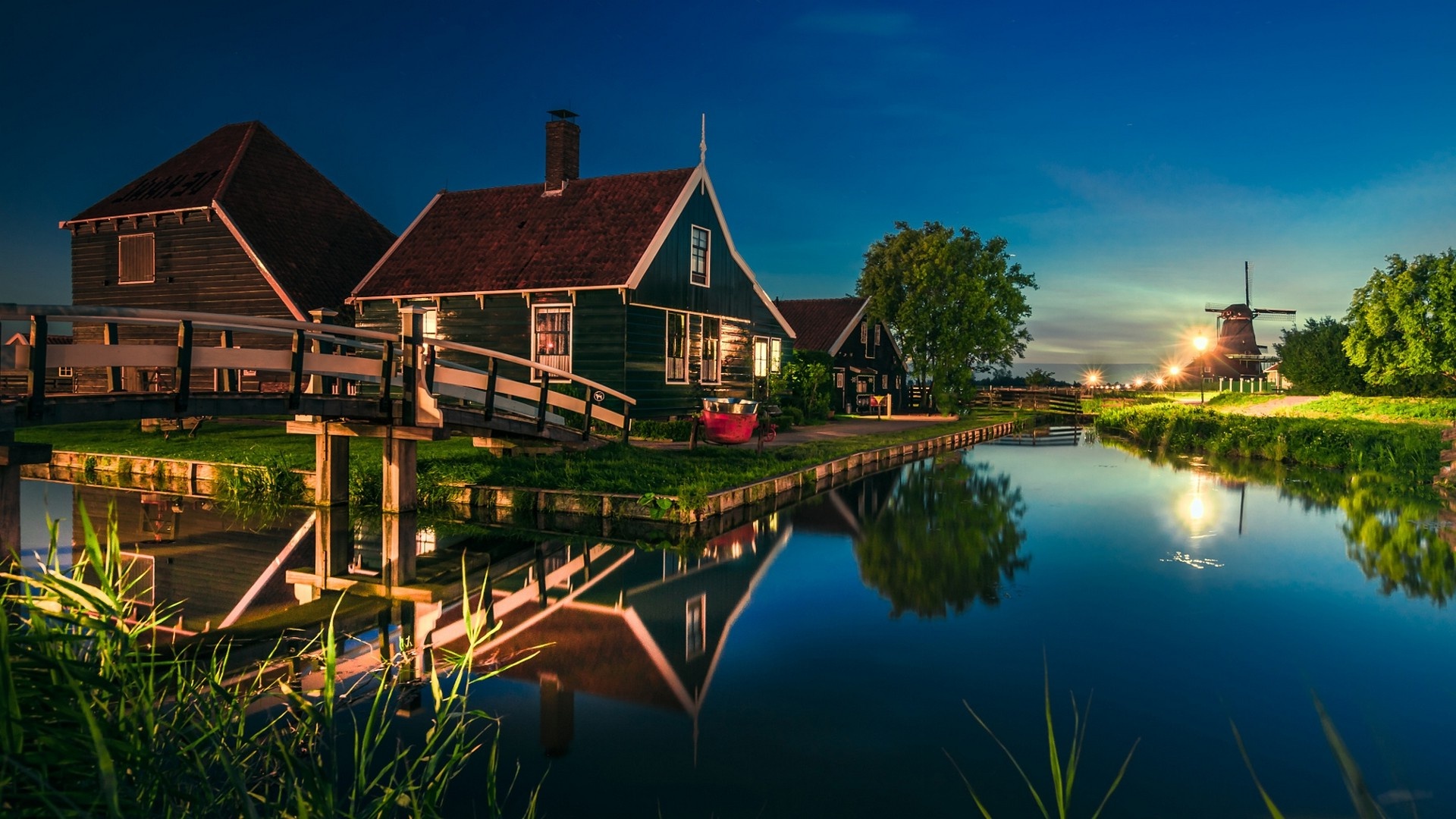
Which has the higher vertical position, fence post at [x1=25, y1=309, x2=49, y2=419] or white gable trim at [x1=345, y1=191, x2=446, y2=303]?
white gable trim at [x1=345, y1=191, x2=446, y2=303]

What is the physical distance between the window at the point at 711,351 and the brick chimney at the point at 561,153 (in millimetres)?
5878

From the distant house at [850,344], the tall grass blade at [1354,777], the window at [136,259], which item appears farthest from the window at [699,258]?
the tall grass blade at [1354,777]

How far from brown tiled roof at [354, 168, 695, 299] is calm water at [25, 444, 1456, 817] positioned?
1146cm

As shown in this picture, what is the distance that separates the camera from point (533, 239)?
25219mm

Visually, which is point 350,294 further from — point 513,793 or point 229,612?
point 513,793

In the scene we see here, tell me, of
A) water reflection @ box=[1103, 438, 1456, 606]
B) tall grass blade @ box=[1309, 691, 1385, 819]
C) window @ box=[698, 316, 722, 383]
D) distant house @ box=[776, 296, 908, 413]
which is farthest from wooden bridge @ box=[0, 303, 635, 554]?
distant house @ box=[776, 296, 908, 413]

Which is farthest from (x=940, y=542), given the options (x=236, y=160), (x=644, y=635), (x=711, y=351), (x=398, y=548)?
(x=236, y=160)

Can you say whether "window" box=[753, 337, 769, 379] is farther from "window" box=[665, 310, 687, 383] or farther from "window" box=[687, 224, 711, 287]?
"window" box=[665, 310, 687, 383]

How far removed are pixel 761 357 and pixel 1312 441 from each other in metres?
16.3

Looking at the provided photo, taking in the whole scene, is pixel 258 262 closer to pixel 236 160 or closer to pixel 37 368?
pixel 236 160

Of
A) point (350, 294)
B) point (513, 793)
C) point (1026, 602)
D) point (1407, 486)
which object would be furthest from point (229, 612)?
point (1407, 486)

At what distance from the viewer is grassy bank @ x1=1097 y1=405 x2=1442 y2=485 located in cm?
2236

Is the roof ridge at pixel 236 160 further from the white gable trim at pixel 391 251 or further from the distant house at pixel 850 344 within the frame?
the distant house at pixel 850 344

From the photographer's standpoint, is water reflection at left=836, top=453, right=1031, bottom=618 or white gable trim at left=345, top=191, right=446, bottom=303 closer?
water reflection at left=836, top=453, right=1031, bottom=618
